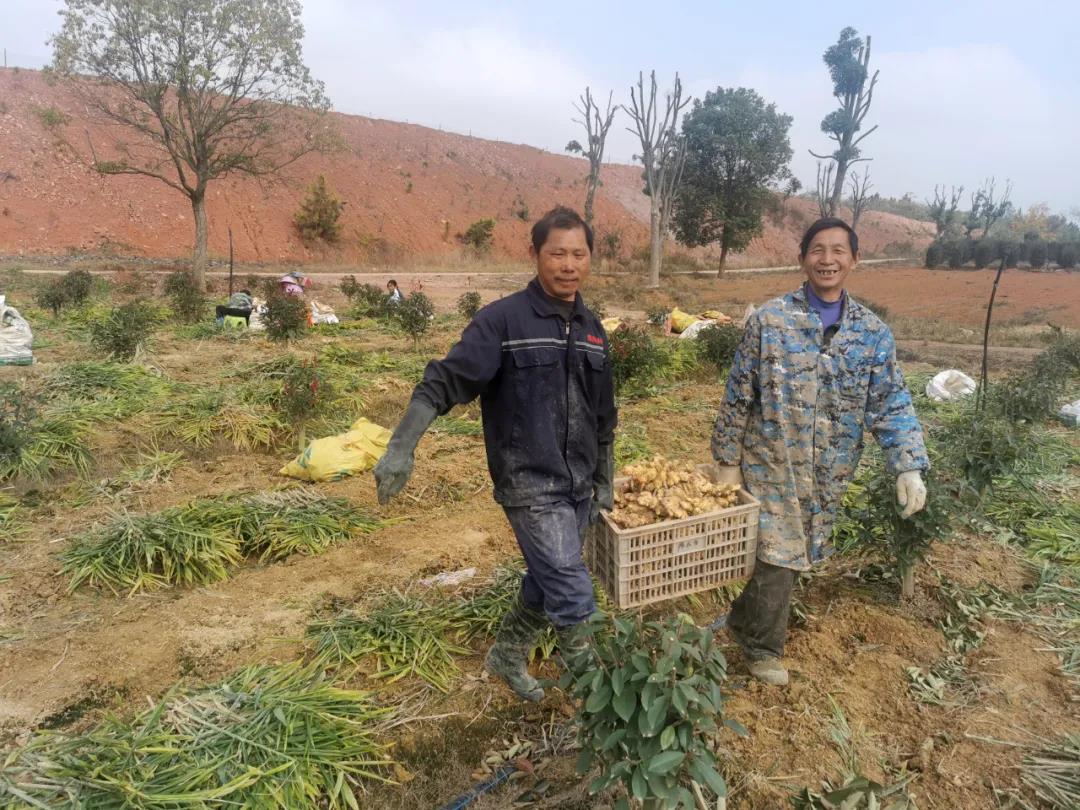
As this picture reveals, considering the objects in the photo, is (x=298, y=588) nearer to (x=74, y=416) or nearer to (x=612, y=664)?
(x=612, y=664)

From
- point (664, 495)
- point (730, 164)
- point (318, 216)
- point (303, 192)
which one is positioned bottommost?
point (664, 495)

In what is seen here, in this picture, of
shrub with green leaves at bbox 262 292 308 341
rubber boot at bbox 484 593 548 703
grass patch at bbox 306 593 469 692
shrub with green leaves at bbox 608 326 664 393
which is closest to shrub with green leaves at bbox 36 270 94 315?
shrub with green leaves at bbox 262 292 308 341

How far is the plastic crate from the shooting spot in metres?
2.36

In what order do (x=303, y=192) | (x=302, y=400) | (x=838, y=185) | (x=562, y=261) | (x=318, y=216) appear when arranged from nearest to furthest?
(x=562, y=261)
(x=302, y=400)
(x=838, y=185)
(x=318, y=216)
(x=303, y=192)

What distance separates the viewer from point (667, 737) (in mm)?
1651

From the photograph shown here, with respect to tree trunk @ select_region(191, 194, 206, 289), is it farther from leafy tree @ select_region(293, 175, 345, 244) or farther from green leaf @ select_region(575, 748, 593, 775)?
green leaf @ select_region(575, 748, 593, 775)

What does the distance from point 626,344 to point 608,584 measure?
5205 millimetres

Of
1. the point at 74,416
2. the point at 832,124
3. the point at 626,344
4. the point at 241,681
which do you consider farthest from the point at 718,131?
Result: the point at 241,681

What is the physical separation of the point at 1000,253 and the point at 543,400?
106ft

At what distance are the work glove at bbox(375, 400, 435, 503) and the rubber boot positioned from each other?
0.79 metres

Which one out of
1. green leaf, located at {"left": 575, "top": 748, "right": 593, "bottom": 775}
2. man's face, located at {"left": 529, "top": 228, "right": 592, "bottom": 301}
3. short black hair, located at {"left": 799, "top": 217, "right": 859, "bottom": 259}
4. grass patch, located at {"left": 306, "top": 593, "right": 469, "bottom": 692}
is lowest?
grass patch, located at {"left": 306, "top": 593, "right": 469, "bottom": 692}

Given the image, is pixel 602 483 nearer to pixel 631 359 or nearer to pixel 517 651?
pixel 517 651

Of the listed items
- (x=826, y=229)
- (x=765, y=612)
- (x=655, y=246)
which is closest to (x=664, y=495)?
(x=765, y=612)

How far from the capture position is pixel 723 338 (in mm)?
8430
